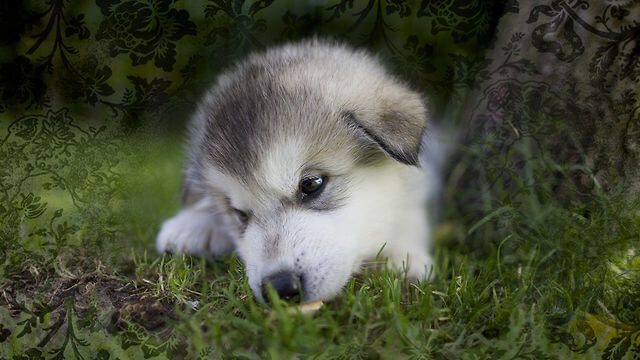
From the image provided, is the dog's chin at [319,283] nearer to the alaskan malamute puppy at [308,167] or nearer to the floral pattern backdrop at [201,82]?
the alaskan malamute puppy at [308,167]

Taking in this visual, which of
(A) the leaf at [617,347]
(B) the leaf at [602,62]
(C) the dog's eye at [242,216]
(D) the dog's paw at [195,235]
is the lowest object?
(D) the dog's paw at [195,235]

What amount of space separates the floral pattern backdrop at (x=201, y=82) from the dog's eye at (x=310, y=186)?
82 cm

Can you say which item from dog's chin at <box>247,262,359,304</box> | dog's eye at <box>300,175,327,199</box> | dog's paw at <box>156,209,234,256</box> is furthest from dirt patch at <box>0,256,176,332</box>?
dog's eye at <box>300,175,327,199</box>

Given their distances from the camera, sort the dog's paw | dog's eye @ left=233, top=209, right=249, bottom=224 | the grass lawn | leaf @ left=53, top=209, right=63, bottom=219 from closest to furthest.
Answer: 1. the grass lawn
2. leaf @ left=53, top=209, right=63, bottom=219
3. dog's eye @ left=233, top=209, right=249, bottom=224
4. the dog's paw

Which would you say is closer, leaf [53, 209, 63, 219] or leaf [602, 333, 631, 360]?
leaf [602, 333, 631, 360]

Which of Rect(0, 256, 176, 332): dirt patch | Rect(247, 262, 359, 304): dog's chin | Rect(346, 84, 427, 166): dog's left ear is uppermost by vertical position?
Rect(346, 84, 427, 166): dog's left ear

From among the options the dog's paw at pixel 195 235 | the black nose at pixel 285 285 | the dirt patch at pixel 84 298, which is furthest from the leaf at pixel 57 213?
the black nose at pixel 285 285

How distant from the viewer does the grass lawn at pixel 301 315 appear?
7.16ft

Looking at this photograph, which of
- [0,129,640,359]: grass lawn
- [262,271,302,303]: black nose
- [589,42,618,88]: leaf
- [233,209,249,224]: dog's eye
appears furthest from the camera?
[233,209,249,224]: dog's eye

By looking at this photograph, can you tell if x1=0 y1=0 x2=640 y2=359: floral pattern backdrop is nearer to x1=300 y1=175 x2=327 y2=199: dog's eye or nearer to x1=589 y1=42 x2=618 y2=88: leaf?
x1=589 y1=42 x2=618 y2=88: leaf

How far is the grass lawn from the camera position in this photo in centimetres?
218

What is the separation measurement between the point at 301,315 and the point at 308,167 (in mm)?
736

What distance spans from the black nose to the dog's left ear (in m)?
0.68

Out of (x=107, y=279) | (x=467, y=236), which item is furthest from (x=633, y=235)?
(x=107, y=279)
